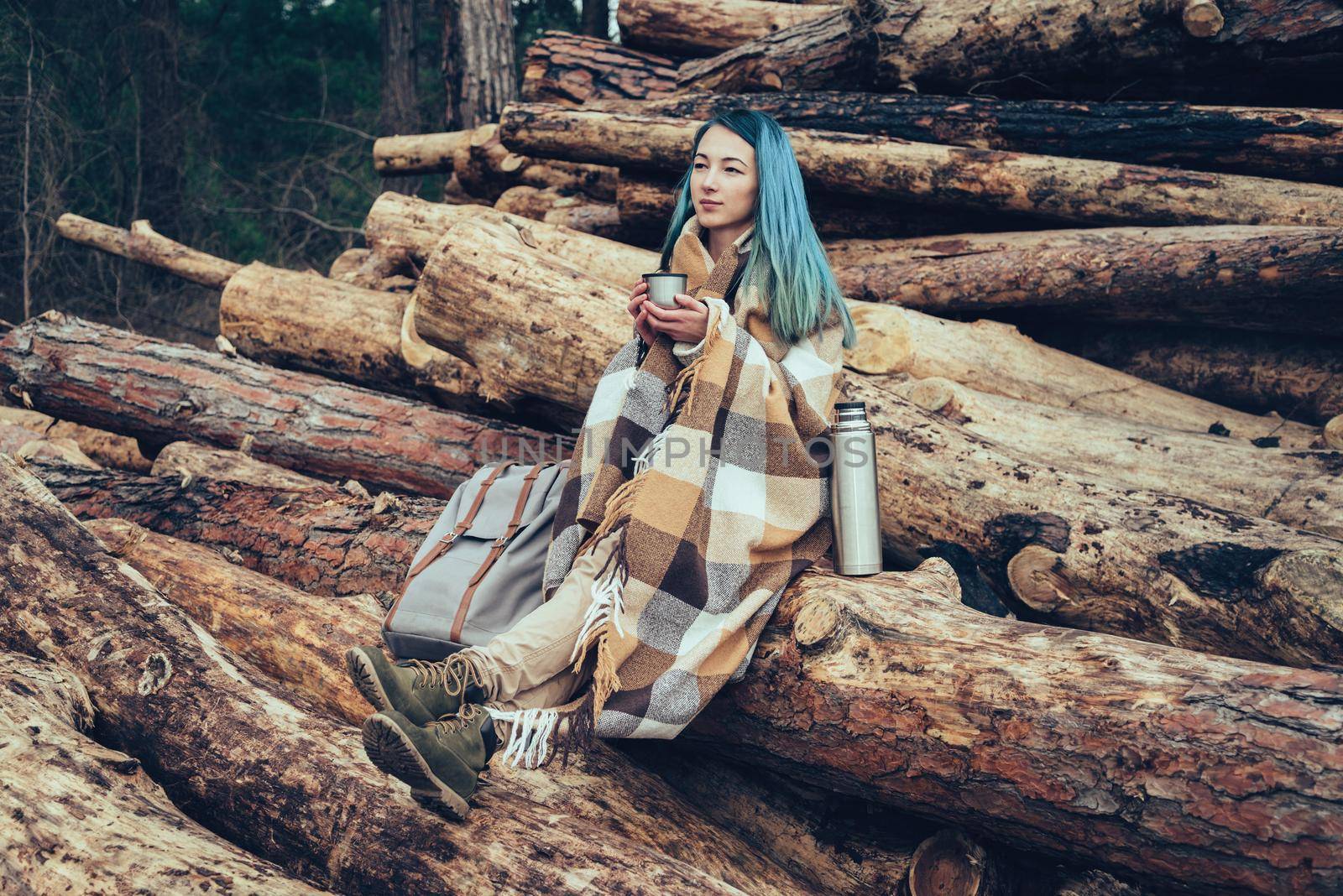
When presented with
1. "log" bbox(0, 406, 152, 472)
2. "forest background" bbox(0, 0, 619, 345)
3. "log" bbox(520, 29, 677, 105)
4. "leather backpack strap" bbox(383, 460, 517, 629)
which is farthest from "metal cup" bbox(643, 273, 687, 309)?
"forest background" bbox(0, 0, 619, 345)

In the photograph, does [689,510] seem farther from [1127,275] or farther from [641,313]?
[1127,275]

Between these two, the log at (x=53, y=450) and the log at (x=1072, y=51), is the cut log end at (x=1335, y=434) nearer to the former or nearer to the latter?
the log at (x=1072, y=51)

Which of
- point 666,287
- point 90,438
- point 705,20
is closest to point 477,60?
point 705,20

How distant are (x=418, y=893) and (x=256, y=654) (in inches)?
60.0

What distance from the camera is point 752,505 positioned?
2910 mm

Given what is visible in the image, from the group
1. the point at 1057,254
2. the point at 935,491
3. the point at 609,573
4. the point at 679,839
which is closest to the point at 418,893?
the point at 679,839

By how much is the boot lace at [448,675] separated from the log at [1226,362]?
12.4 feet

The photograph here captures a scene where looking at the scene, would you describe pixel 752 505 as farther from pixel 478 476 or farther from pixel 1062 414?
pixel 1062 414

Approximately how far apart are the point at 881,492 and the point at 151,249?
23.3 feet

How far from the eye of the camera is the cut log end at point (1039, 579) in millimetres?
3439

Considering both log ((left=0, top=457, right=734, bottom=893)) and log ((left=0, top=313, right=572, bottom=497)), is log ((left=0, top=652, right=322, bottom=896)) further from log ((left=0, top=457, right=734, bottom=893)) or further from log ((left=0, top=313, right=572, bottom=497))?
log ((left=0, top=313, right=572, bottom=497))

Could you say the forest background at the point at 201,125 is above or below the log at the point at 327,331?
above

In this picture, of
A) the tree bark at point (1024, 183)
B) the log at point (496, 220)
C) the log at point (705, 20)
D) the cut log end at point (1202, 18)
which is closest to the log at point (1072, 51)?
the cut log end at point (1202, 18)

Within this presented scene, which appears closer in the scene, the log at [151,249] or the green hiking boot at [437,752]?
the green hiking boot at [437,752]
